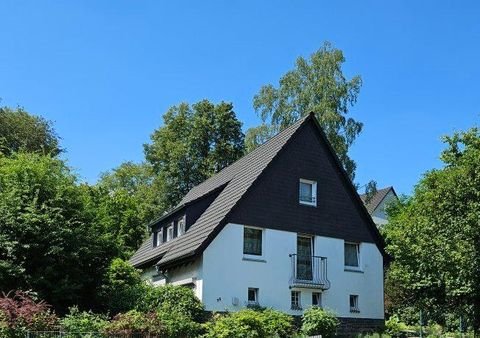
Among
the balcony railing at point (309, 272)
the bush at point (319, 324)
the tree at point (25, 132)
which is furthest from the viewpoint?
the tree at point (25, 132)

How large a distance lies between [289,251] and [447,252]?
6692 mm

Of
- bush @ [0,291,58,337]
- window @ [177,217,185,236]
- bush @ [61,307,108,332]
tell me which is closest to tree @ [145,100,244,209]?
window @ [177,217,185,236]

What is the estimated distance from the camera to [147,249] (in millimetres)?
32281

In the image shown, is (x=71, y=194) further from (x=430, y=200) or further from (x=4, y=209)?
(x=430, y=200)

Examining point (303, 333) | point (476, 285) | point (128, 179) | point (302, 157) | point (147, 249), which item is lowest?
point (303, 333)

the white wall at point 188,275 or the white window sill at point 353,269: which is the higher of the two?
the white window sill at point 353,269

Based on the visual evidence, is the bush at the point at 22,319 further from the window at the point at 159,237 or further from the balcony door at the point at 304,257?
the window at the point at 159,237

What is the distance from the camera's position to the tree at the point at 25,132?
39.6 m

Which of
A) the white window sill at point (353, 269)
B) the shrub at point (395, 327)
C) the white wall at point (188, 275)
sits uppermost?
the white window sill at point (353, 269)

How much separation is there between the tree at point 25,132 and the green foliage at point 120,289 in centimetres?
1596

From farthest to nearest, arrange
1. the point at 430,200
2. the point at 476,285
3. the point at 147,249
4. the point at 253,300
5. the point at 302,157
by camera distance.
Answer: the point at 147,249 < the point at 302,157 < the point at 253,300 < the point at 430,200 < the point at 476,285

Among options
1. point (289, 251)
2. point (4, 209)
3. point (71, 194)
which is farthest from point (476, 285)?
point (4, 209)

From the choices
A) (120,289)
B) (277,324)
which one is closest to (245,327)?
(277,324)

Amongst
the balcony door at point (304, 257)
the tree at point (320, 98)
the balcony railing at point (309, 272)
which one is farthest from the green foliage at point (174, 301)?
the tree at point (320, 98)
